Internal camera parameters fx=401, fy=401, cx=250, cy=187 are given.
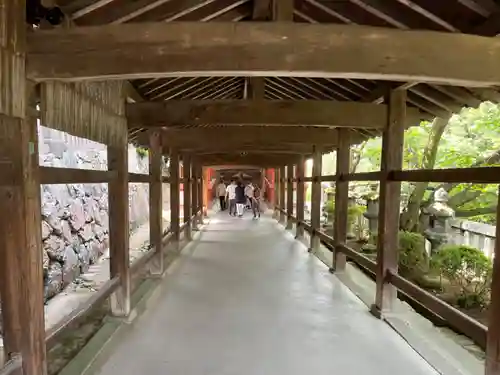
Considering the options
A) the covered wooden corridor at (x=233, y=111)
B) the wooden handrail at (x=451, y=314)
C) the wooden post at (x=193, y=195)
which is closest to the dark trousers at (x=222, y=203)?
the wooden post at (x=193, y=195)

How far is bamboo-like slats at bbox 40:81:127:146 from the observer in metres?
2.36

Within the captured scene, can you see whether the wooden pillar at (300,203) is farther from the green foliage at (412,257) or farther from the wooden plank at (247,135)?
the wooden plank at (247,135)

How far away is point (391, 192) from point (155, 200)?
10.6 feet

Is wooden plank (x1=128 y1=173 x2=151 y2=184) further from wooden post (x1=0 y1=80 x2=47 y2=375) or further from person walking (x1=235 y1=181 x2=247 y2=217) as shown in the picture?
person walking (x1=235 y1=181 x2=247 y2=217)

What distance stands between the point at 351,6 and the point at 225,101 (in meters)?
1.71

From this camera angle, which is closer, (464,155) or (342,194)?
(342,194)

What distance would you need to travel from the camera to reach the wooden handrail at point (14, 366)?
80.6 inches

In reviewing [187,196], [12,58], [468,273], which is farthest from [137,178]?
[187,196]

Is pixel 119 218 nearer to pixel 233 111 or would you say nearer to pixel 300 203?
A: pixel 233 111

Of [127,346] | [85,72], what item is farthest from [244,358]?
[85,72]

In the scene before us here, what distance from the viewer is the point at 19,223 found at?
2131 mm

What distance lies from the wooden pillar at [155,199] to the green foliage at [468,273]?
4223 millimetres

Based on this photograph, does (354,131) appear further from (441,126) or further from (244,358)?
(244,358)

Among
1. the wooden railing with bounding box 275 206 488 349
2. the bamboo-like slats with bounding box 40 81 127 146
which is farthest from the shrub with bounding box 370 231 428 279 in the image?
the bamboo-like slats with bounding box 40 81 127 146
